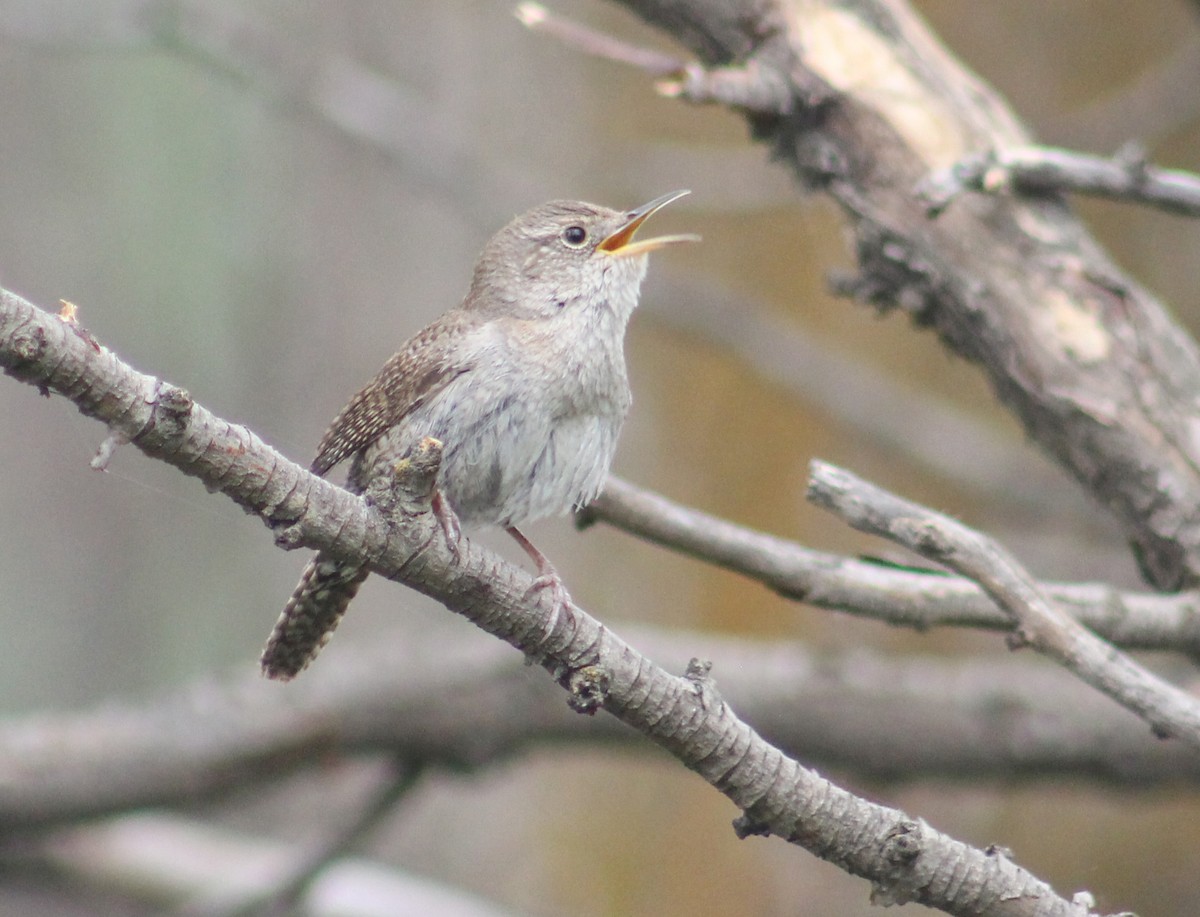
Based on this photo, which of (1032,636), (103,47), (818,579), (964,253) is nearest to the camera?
(1032,636)

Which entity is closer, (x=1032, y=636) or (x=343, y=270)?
(x=1032, y=636)

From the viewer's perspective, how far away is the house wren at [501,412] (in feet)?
9.23

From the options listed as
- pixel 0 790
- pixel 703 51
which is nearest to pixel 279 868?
pixel 0 790

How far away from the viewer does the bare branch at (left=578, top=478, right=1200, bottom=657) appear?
110 inches

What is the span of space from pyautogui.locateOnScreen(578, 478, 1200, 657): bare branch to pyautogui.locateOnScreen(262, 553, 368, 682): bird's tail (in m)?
0.67

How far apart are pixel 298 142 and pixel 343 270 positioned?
936mm

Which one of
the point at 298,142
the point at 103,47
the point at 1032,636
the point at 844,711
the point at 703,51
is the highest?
the point at 298,142

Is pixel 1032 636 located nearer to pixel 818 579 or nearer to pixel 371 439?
pixel 818 579

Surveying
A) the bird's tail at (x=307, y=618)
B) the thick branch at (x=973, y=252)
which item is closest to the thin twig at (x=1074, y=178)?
the thick branch at (x=973, y=252)

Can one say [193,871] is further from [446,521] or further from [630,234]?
[446,521]

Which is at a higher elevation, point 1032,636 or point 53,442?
point 53,442

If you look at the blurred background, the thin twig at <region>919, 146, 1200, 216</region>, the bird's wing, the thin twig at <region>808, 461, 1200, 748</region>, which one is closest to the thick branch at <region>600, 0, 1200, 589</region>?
the thin twig at <region>919, 146, 1200, 216</region>

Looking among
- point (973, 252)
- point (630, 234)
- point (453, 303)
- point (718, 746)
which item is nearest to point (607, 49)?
point (630, 234)

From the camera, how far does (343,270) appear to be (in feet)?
22.0
